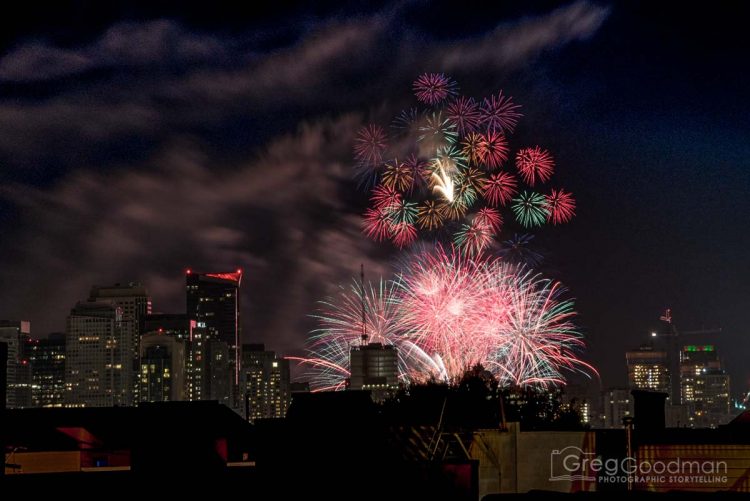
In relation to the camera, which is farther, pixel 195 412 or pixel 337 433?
pixel 195 412

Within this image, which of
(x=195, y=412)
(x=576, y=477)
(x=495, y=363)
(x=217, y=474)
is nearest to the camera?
(x=217, y=474)

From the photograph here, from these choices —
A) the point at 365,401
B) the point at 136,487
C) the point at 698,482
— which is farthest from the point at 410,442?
the point at 698,482

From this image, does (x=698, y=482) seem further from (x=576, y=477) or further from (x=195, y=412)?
(x=195, y=412)

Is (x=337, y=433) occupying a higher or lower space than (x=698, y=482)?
higher

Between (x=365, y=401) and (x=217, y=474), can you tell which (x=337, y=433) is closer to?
(x=365, y=401)

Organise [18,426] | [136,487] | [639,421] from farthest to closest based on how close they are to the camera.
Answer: [18,426] → [639,421] → [136,487]

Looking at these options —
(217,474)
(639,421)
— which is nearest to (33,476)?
(217,474)
